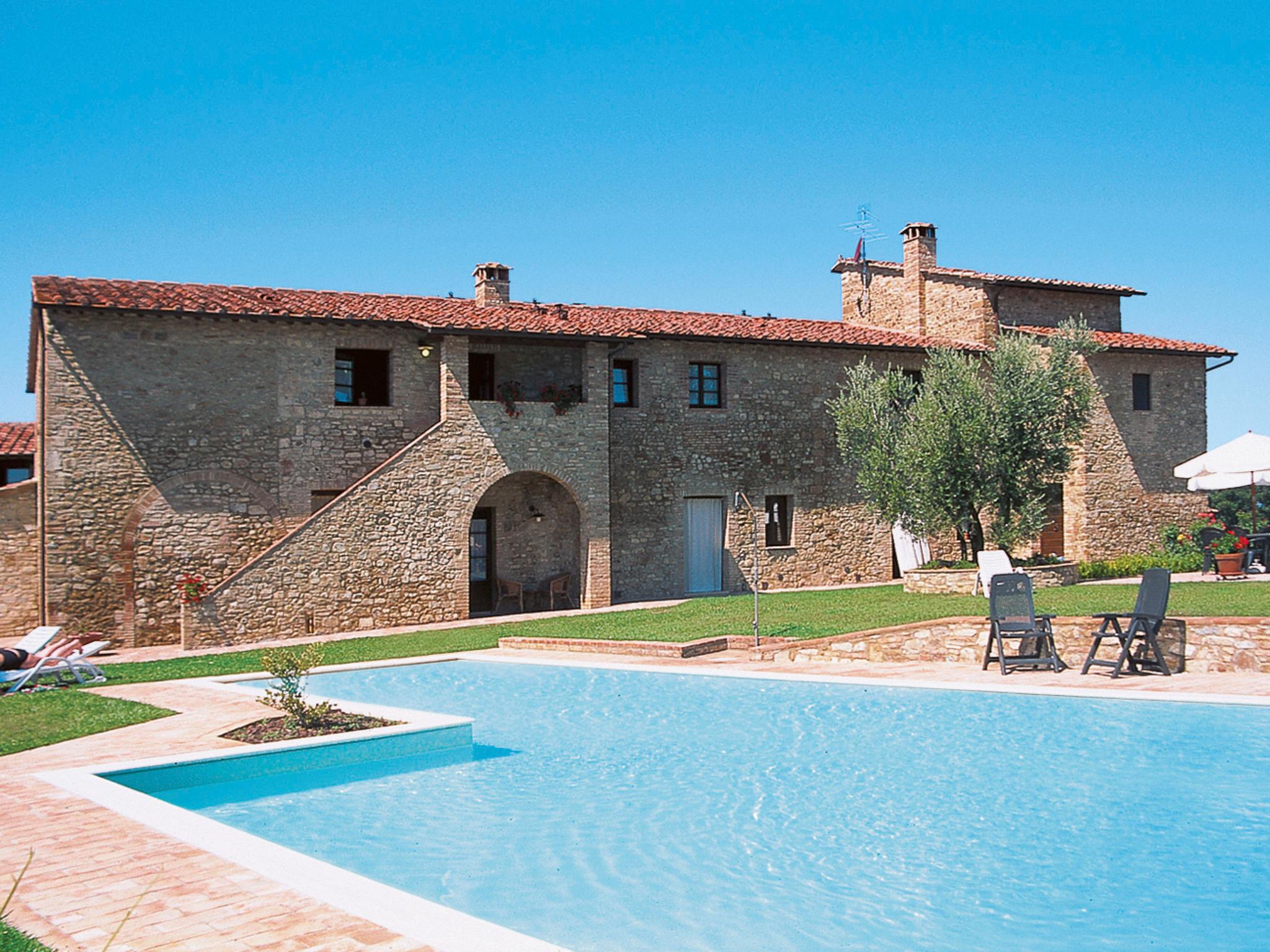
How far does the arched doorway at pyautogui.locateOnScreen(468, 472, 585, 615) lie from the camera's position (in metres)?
20.8

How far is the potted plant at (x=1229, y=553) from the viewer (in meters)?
17.8

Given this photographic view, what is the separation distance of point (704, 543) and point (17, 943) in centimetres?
1864

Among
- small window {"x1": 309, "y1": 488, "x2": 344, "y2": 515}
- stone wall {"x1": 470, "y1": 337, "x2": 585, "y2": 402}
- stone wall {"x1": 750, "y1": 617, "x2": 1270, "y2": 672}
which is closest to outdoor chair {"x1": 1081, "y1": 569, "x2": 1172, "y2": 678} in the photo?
stone wall {"x1": 750, "y1": 617, "x2": 1270, "y2": 672}

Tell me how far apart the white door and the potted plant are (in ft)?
30.2

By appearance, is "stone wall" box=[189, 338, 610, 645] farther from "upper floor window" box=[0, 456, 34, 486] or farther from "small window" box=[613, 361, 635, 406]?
"upper floor window" box=[0, 456, 34, 486]

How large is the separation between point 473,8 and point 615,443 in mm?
9159

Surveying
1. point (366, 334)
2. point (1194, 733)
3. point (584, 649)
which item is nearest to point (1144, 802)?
point (1194, 733)

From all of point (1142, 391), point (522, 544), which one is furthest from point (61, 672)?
point (1142, 391)

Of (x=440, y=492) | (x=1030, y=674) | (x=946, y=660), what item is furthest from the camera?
(x=440, y=492)

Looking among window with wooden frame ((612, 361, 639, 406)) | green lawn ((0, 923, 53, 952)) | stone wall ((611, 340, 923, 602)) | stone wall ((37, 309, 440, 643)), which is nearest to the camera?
green lawn ((0, 923, 53, 952))

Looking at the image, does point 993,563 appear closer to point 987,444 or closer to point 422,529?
point 987,444

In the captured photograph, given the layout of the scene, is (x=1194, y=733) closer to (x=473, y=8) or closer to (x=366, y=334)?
(x=473, y=8)

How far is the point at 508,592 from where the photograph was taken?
20734 mm

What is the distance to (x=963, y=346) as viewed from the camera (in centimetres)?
2434
